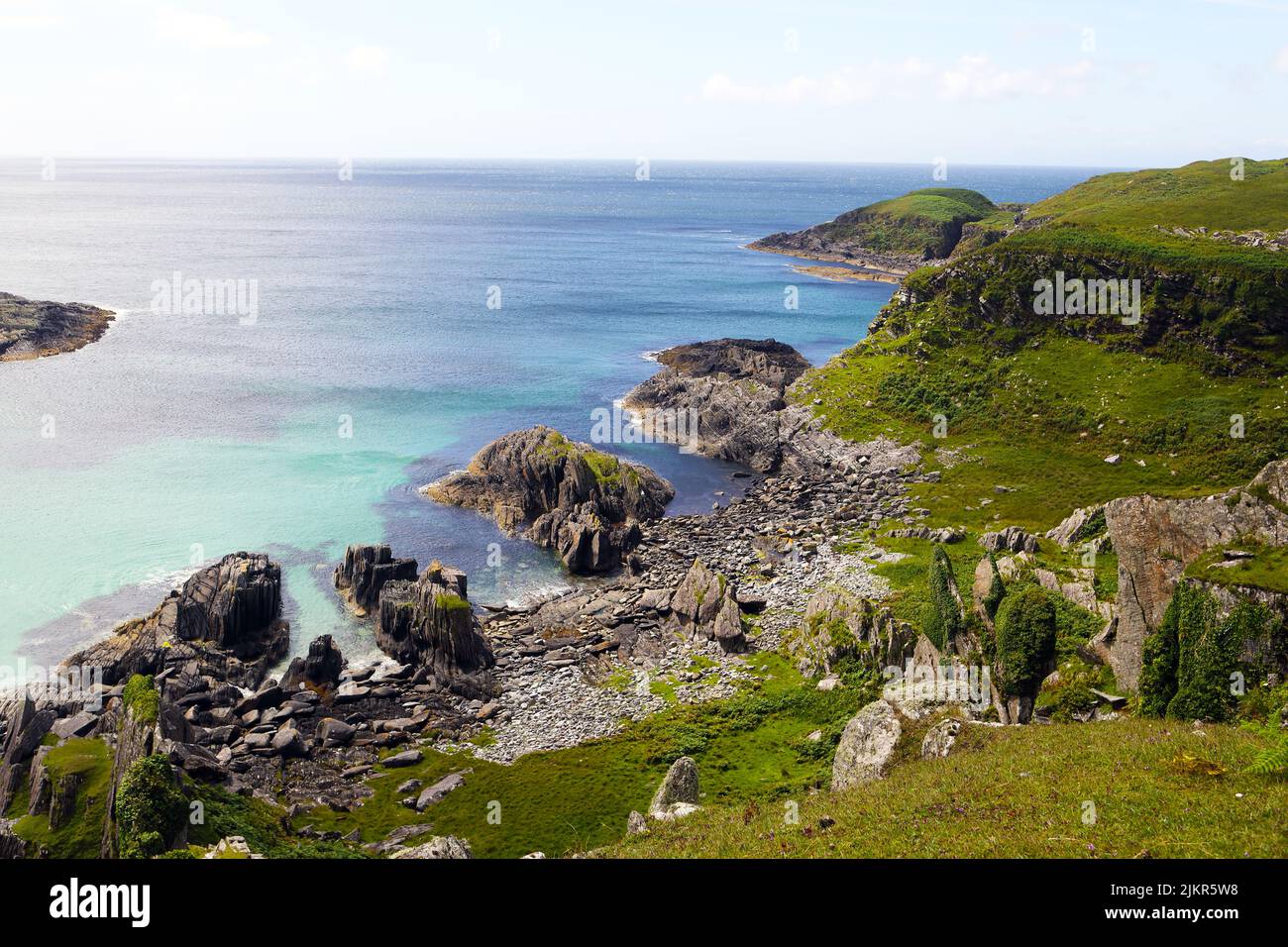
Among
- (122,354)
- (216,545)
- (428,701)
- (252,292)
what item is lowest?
(428,701)

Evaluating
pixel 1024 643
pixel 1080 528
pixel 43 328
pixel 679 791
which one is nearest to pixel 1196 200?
pixel 1080 528

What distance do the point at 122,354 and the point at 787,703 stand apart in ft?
363

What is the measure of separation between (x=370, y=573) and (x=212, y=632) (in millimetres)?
9462

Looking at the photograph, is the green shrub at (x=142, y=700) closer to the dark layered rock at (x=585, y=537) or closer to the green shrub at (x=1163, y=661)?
the dark layered rock at (x=585, y=537)

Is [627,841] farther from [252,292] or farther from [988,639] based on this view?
[252,292]

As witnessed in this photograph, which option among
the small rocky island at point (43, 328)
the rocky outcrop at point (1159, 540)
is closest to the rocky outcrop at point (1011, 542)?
the rocky outcrop at point (1159, 540)

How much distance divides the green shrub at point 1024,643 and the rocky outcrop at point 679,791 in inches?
485

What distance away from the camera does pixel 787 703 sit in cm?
4147

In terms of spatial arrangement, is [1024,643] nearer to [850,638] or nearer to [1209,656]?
[1209,656]

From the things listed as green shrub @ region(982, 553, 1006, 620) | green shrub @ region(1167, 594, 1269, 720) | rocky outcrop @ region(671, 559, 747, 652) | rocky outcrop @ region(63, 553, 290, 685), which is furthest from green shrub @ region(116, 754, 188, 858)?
green shrub @ region(1167, 594, 1269, 720)

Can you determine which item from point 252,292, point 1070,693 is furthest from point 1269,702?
point 252,292

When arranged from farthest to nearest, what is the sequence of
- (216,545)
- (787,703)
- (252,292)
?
(252,292) < (216,545) < (787,703)

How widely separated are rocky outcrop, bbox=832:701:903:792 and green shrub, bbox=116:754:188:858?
21.6 m
